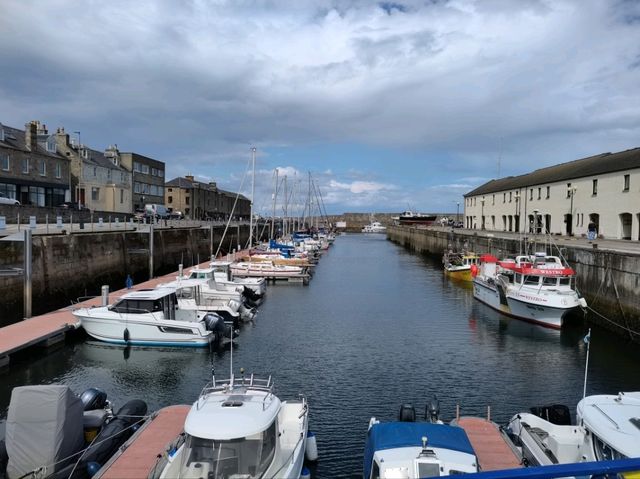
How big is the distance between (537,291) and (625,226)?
18885 millimetres

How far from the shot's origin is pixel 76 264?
33312 millimetres

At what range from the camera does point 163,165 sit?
9188 centimetres

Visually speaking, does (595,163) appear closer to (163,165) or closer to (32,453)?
(32,453)

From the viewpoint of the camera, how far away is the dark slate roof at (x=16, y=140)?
50.8 meters

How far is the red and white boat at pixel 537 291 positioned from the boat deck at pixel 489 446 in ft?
59.5

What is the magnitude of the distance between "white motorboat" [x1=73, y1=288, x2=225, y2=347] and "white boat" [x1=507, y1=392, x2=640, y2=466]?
1523cm

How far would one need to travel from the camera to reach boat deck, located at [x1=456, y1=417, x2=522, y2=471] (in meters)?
12.1

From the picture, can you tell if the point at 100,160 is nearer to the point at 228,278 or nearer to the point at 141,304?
the point at 228,278

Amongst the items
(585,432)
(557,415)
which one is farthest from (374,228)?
(585,432)

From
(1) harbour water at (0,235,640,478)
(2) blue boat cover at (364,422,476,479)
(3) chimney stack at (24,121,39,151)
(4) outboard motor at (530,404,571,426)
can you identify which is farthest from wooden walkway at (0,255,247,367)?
(3) chimney stack at (24,121,39,151)

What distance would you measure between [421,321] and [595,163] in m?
31.6

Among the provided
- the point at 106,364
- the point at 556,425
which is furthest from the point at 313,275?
the point at 556,425

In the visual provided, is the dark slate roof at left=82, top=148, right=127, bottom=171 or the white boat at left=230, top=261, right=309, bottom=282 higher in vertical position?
the dark slate roof at left=82, top=148, right=127, bottom=171

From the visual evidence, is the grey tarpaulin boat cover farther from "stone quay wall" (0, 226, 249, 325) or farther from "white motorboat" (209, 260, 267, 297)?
"white motorboat" (209, 260, 267, 297)
